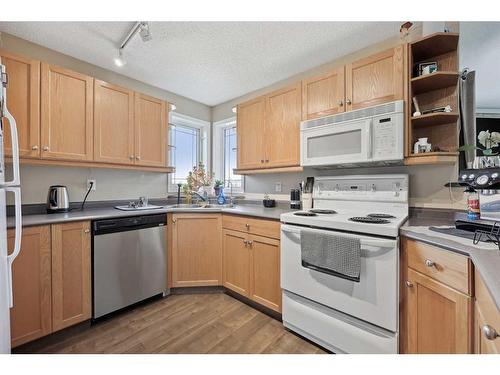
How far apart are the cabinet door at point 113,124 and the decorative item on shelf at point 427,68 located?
255cm

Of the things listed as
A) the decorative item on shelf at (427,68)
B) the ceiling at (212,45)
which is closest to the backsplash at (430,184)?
the decorative item on shelf at (427,68)

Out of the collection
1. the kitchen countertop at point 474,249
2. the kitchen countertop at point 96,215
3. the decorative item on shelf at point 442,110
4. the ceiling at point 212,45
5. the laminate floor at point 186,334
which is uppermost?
the ceiling at point 212,45

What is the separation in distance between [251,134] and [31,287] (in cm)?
221

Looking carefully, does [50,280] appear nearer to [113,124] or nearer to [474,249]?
[113,124]

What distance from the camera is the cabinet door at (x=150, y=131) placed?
2.38 meters

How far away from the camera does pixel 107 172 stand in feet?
8.03

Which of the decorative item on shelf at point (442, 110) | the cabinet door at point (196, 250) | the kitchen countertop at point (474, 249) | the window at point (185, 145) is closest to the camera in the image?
the kitchen countertop at point (474, 249)

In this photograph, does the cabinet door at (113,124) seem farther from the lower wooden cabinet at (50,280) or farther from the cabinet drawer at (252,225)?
the cabinet drawer at (252,225)

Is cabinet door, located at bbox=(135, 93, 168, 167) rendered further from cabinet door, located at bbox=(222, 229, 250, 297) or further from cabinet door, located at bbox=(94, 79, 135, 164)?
cabinet door, located at bbox=(222, 229, 250, 297)

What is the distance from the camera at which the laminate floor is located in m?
1.58

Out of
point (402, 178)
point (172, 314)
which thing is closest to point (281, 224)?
point (402, 178)

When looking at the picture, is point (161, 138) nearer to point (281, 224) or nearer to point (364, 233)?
point (281, 224)

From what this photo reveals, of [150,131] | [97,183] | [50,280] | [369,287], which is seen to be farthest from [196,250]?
[369,287]

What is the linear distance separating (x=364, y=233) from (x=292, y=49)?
1.75 meters
